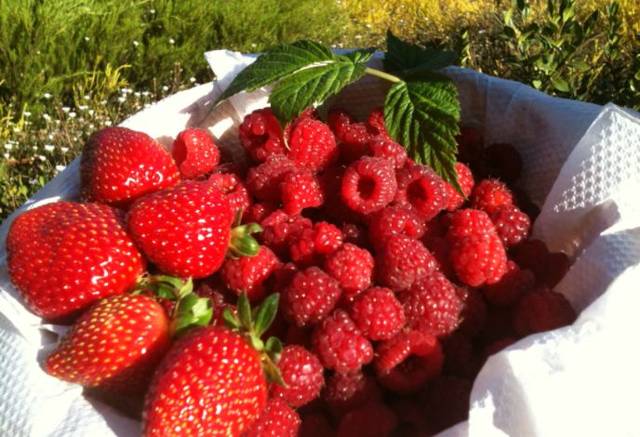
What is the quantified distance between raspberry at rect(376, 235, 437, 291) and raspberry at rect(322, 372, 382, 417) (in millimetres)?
125

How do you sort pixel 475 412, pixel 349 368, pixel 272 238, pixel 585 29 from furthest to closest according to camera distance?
pixel 585 29
pixel 272 238
pixel 349 368
pixel 475 412

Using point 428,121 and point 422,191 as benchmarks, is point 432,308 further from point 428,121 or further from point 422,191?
point 428,121

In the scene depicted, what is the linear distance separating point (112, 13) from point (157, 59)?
0.70ft

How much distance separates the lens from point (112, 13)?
255cm

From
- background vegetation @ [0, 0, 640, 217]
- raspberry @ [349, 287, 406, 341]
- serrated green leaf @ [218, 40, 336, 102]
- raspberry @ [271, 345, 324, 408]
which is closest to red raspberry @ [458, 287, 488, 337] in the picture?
raspberry @ [349, 287, 406, 341]

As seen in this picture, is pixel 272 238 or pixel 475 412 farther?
pixel 272 238

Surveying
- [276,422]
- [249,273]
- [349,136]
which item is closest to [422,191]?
[349,136]

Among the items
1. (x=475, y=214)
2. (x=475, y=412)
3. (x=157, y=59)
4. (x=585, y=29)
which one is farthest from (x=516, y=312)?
(x=157, y=59)

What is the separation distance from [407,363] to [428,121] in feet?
1.27

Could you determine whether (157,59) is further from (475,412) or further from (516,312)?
(475,412)

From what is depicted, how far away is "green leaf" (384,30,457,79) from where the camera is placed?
1.21 meters

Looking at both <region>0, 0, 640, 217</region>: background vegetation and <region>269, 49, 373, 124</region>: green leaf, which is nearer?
<region>269, 49, 373, 124</region>: green leaf

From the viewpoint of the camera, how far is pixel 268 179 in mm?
1067

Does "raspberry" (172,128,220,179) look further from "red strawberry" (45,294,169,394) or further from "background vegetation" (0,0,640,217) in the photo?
"background vegetation" (0,0,640,217)
